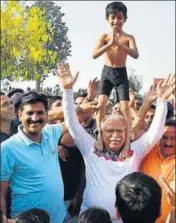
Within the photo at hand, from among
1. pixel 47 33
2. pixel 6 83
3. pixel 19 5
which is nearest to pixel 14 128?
pixel 47 33

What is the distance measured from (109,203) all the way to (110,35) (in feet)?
5.42

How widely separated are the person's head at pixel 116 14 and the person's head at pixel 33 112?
119 centimetres

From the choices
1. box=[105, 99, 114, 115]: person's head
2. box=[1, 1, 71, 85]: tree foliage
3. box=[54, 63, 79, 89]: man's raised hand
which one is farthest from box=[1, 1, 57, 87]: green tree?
box=[54, 63, 79, 89]: man's raised hand

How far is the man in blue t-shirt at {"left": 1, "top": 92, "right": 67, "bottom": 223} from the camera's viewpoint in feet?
8.86

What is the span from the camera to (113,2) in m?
3.78

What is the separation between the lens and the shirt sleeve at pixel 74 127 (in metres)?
2.94

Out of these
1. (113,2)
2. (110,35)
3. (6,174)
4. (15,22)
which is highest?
(15,22)

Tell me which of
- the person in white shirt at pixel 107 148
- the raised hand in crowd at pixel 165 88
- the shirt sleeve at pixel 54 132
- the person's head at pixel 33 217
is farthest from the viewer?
the raised hand in crowd at pixel 165 88

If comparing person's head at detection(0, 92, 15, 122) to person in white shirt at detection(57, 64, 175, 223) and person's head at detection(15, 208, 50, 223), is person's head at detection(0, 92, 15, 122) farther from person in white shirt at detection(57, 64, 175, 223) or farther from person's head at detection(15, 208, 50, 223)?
person's head at detection(15, 208, 50, 223)

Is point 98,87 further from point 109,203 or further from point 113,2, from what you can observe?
point 109,203

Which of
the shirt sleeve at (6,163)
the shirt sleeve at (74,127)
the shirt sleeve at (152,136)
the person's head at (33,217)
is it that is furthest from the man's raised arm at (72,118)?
the person's head at (33,217)

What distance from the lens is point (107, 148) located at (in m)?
2.94

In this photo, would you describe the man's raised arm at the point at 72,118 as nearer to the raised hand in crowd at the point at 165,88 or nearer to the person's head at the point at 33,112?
the person's head at the point at 33,112

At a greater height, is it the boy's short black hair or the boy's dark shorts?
the boy's short black hair
